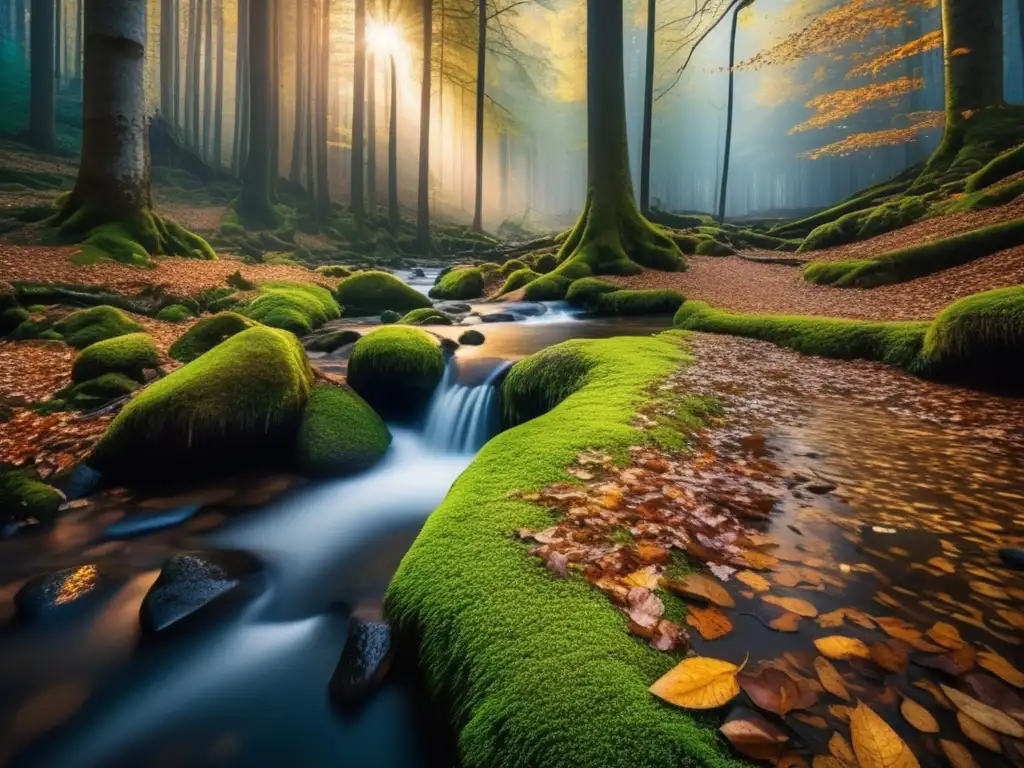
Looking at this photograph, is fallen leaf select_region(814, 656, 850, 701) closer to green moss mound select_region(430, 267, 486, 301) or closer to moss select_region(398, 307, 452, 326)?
moss select_region(398, 307, 452, 326)

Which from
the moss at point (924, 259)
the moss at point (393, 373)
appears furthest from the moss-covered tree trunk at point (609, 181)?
the moss at point (393, 373)

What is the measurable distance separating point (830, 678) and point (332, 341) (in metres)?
7.36

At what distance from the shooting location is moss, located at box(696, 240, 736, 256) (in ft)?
54.3

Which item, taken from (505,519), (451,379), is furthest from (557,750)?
(451,379)

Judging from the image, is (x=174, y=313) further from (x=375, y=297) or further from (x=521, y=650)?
(x=521, y=650)

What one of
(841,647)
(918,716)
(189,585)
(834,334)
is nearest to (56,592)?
(189,585)

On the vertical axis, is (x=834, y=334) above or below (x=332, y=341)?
above

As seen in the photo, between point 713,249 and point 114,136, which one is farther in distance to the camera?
point 713,249

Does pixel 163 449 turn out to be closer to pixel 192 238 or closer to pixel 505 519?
pixel 505 519

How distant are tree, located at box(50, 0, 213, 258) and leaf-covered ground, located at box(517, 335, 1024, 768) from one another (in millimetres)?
11694

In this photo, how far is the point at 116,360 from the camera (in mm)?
5754

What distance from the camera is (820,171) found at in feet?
217

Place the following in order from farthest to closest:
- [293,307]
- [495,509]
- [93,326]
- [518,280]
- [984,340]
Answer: [518,280] < [293,307] < [93,326] < [984,340] < [495,509]

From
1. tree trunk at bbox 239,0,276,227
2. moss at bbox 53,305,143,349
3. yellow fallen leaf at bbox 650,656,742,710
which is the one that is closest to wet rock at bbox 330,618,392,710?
yellow fallen leaf at bbox 650,656,742,710
